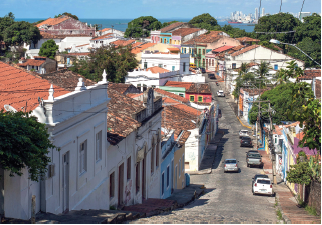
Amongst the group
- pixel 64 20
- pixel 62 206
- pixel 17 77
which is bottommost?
pixel 62 206

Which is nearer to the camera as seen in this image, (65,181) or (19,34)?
(65,181)

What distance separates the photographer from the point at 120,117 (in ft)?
58.9

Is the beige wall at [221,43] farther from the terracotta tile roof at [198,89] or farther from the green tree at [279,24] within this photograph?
the terracotta tile roof at [198,89]

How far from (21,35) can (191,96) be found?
41.8 metres

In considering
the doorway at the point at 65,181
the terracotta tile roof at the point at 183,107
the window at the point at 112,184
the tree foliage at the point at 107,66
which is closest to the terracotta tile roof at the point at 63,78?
the window at the point at 112,184

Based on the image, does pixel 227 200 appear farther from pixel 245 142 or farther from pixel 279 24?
pixel 279 24

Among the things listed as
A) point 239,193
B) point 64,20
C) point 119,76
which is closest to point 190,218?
point 239,193

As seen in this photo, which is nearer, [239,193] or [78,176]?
[78,176]

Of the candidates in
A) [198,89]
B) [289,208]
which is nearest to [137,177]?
[289,208]

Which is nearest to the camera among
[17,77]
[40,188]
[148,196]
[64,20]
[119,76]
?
[40,188]

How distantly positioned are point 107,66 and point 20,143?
159 ft

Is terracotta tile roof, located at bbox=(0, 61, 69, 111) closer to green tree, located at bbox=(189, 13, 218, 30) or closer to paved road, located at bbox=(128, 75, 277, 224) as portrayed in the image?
paved road, located at bbox=(128, 75, 277, 224)

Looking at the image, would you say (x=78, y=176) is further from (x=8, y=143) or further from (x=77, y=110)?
(x=8, y=143)

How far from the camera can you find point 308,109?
512 inches
